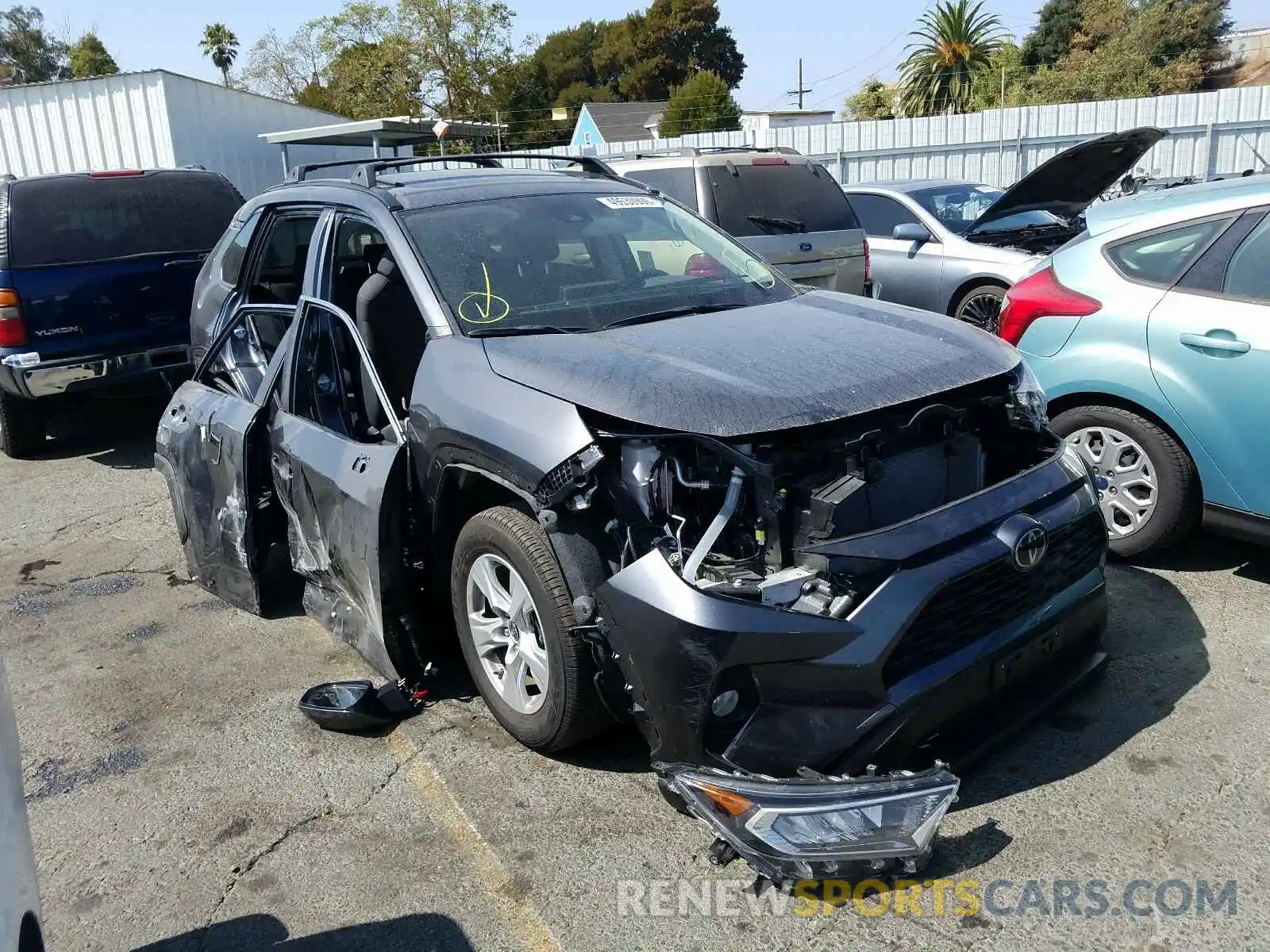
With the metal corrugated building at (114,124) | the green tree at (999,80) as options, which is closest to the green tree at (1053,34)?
the green tree at (999,80)

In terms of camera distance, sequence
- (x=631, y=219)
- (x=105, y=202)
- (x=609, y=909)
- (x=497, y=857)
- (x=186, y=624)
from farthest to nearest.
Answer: (x=105, y=202), (x=186, y=624), (x=631, y=219), (x=497, y=857), (x=609, y=909)

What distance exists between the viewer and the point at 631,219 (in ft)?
14.8

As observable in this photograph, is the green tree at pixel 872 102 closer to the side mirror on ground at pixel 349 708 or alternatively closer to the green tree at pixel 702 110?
the green tree at pixel 702 110

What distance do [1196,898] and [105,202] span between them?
325 inches

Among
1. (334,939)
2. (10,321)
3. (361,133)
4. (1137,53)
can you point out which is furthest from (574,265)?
(1137,53)

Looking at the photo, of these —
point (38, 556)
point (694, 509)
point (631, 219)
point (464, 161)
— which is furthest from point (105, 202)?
point (694, 509)

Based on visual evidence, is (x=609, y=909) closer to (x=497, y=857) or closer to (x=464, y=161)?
(x=497, y=857)

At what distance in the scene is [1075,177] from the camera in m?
8.79

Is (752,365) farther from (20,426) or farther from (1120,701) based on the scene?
(20,426)

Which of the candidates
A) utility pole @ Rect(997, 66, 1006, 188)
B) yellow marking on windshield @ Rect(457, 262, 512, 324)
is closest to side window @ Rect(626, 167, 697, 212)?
yellow marking on windshield @ Rect(457, 262, 512, 324)

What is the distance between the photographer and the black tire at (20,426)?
8.04m

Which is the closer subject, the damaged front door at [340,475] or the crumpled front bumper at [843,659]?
the crumpled front bumper at [843,659]

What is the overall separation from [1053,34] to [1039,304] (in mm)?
53362

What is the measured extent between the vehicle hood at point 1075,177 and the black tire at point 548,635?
22.2 ft
